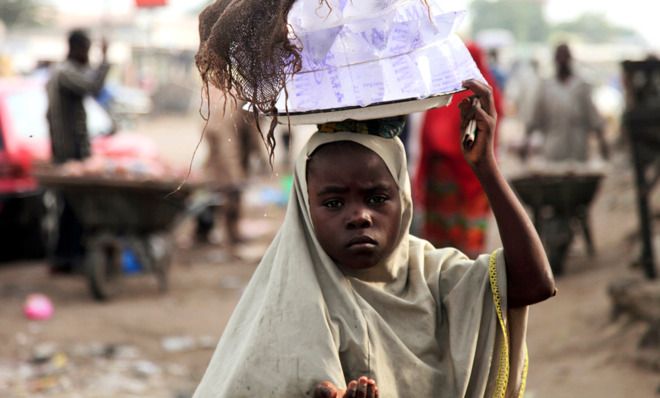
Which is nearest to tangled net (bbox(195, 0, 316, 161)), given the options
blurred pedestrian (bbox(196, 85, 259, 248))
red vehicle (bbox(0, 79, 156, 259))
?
red vehicle (bbox(0, 79, 156, 259))

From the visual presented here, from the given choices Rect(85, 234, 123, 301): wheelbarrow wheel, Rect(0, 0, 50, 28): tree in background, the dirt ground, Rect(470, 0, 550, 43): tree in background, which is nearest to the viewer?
the dirt ground

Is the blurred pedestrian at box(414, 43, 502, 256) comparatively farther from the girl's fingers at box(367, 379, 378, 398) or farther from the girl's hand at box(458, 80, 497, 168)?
the girl's fingers at box(367, 379, 378, 398)

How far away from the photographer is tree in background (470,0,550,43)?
71438 millimetres

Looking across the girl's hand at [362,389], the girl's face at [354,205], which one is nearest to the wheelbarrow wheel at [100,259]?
the girl's face at [354,205]

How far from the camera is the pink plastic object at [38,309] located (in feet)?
28.7

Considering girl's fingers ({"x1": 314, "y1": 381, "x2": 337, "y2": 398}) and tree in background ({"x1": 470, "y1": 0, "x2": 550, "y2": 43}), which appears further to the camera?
tree in background ({"x1": 470, "y1": 0, "x2": 550, "y2": 43})

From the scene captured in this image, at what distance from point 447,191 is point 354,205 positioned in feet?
16.7

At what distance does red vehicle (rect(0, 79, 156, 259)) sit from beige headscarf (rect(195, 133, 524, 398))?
7.91m

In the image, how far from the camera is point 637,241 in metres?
10.3

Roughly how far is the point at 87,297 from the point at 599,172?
4.87m

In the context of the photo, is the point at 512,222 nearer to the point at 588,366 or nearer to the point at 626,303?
the point at 588,366

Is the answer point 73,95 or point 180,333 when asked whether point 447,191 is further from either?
point 73,95

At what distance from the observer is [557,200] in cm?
1002

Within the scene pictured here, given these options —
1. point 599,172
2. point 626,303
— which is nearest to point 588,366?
point 626,303
